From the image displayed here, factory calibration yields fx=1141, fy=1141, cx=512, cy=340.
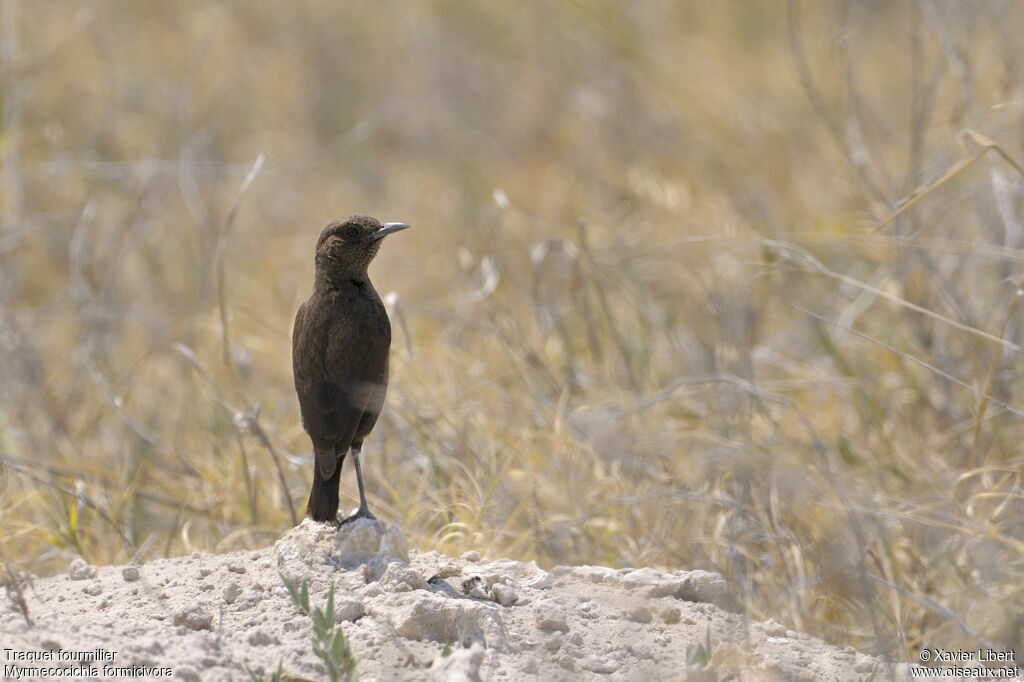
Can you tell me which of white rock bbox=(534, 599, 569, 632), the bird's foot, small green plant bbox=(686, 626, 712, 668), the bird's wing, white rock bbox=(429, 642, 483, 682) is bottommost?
white rock bbox=(429, 642, 483, 682)

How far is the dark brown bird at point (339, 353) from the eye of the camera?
11.7 feet

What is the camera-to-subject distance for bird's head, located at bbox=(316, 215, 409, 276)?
11.9 ft

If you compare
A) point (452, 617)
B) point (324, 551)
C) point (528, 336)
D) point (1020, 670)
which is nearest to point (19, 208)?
point (528, 336)

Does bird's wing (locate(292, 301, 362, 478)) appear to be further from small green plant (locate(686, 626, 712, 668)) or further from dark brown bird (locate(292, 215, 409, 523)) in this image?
small green plant (locate(686, 626, 712, 668))

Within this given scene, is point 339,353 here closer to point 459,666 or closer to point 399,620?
point 399,620

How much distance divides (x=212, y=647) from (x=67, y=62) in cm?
883

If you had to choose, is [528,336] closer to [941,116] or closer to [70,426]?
[70,426]

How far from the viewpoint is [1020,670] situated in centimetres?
344

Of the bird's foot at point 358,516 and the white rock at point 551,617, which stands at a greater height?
the bird's foot at point 358,516

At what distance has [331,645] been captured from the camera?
2854 mm

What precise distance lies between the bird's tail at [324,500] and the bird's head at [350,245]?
647mm

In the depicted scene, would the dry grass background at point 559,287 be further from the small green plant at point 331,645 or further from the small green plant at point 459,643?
the small green plant at point 459,643

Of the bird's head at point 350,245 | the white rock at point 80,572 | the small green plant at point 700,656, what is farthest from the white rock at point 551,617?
the white rock at point 80,572

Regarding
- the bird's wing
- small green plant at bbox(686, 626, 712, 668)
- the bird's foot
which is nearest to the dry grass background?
small green plant at bbox(686, 626, 712, 668)
